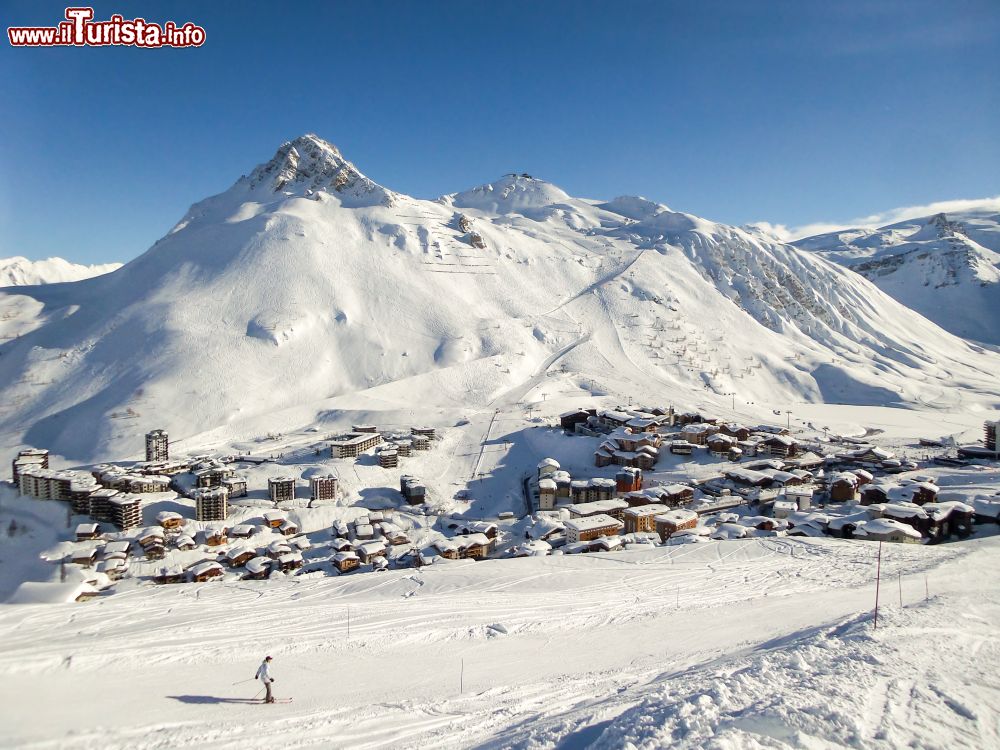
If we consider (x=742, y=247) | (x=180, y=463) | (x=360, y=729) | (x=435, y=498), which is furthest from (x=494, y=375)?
(x=742, y=247)

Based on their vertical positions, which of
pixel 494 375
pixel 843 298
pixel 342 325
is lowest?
pixel 494 375

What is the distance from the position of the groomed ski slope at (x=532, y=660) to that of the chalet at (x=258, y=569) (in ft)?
22.4

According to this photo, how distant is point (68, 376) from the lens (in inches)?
2002

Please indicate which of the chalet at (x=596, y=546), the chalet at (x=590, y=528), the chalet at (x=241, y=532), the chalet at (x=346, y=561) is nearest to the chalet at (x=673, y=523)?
the chalet at (x=590, y=528)

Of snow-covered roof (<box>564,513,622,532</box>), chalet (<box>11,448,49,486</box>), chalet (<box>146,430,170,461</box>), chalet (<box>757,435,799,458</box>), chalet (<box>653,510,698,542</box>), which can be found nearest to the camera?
snow-covered roof (<box>564,513,622,532</box>)

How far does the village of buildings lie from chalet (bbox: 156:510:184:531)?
93 mm

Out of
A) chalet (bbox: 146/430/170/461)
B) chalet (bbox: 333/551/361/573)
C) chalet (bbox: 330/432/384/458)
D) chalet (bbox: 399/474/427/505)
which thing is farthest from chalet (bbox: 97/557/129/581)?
chalet (bbox: 146/430/170/461)

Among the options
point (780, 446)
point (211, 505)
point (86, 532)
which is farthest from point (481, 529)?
point (780, 446)

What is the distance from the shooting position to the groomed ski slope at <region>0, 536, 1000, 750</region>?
20.6 ft

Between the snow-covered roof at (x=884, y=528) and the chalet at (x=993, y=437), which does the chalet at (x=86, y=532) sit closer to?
the snow-covered roof at (x=884, y=528)

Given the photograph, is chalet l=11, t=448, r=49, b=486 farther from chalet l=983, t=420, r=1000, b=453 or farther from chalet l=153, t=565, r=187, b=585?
chalet l=983, t=420, r=1000, b=453

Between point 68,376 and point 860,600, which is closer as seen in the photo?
point 860,600

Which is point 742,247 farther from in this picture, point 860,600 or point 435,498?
point 860,600

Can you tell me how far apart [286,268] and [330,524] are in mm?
43149
